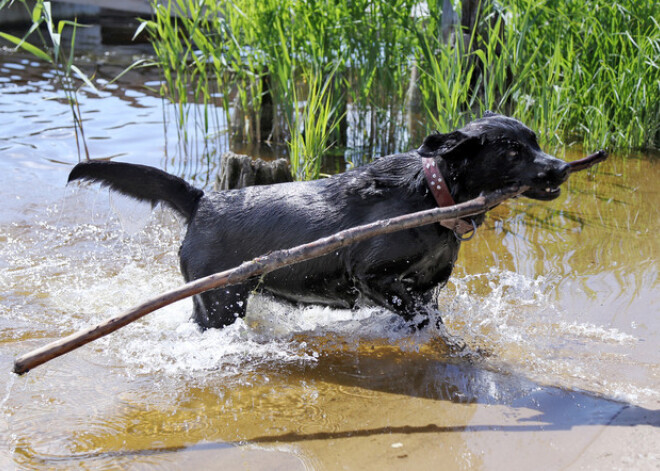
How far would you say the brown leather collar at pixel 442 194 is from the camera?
3145 millimetres

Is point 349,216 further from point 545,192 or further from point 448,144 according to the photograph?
point 545,192

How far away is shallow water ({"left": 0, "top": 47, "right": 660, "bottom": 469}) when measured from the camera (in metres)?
2.53

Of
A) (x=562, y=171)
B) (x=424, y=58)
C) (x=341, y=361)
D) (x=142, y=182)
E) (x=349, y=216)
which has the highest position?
(x=424, y=58)

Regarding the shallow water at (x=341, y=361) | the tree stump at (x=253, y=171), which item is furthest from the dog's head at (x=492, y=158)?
the tree stump at (x=253, y=171)

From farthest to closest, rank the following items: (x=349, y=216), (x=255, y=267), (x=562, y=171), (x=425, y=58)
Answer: (x=425, y=58)
(x=349, y=216)
(x=562, y=171)
(x=255, y=267)

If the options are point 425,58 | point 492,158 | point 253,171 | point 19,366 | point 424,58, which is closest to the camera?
point 19,366

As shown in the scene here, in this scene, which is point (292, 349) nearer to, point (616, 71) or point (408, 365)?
point (408, 365)

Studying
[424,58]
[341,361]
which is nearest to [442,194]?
[341,361]

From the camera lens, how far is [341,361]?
3.34 m

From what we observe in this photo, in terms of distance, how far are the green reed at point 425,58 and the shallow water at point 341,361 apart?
3.33 feet

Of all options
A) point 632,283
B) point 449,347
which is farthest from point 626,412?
point 632,283

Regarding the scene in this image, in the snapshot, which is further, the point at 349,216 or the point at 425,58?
the point at 425,58

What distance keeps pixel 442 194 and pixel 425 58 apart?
2.83 meters

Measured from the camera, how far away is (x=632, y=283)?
13.1 feet
